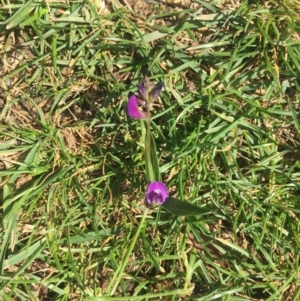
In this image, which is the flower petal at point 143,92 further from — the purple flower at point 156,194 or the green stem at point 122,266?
the green stem at point 122,266

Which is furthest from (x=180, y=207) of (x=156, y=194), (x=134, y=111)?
(x=134, y=111)

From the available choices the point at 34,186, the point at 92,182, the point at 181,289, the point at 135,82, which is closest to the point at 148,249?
the point at 181,289

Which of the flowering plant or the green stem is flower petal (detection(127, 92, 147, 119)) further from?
the green stem

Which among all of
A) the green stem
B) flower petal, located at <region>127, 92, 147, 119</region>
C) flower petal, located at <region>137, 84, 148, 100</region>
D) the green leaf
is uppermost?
flower petal, located at <region>137, 84, 148, 100</region>

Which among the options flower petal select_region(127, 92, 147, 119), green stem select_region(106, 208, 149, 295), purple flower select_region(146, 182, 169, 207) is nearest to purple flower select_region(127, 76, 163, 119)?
flower petal select_region(127, 92, 147, 119)

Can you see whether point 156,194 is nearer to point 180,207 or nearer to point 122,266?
point 180,207

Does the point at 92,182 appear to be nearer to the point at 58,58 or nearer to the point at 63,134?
the point at 63,134

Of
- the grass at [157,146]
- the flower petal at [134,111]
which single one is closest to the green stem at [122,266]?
the grass at [157,146]
